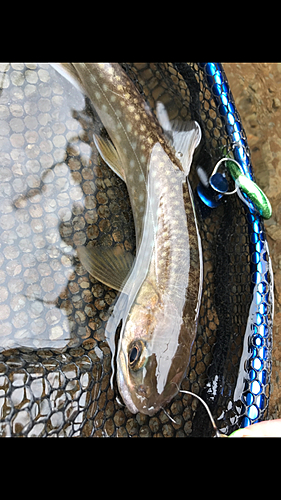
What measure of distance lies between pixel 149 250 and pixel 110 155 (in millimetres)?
649

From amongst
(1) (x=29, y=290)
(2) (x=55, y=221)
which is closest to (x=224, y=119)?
(2) (x=55, y=221)

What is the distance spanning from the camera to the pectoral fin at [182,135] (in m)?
2.26

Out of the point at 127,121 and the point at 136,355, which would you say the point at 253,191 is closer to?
the point at 127,121

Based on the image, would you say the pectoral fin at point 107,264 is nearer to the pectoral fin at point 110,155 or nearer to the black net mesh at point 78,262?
the black net mesh at point 78,262

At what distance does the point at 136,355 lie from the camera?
1874 mm

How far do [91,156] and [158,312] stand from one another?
40.8 inches

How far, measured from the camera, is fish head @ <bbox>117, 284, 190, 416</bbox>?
72.8 inches

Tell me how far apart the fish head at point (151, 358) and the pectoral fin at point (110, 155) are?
807 millimetres

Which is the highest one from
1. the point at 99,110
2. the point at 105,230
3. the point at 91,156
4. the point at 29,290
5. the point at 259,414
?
the point at 99,110

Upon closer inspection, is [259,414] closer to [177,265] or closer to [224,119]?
[177,265]

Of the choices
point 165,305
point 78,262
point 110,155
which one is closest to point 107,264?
point 78,262

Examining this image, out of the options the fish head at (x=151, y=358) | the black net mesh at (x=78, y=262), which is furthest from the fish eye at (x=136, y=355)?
the black net mesh at (x=78, y=262)

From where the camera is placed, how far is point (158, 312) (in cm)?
194

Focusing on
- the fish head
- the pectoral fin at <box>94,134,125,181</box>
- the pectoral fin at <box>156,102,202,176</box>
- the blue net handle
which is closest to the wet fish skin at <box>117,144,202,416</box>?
the fish head
